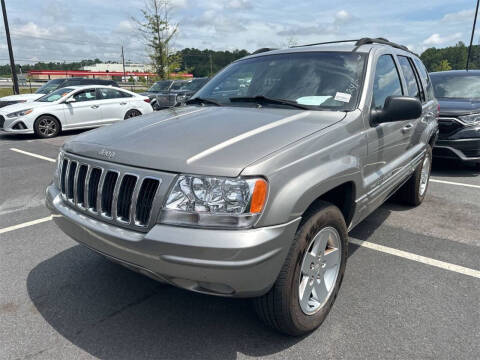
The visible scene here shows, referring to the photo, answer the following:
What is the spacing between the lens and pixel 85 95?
11.2m

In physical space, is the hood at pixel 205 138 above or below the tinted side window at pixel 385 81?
below

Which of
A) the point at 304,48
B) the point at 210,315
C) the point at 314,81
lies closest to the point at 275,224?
the point at 210,315

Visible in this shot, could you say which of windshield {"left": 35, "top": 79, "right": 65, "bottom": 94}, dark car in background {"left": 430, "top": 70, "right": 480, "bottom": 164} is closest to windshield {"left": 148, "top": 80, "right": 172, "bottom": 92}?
windshield {"left": 35, "top": 79, "right": 65, "bottom": 94}

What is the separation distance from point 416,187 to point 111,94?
9.97 meters

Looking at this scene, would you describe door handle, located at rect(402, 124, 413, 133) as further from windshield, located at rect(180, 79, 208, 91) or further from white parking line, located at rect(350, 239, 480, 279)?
windshield, located at rect(180, 79, 208, 91)

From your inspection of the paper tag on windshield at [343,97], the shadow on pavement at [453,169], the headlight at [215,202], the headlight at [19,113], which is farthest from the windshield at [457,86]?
the headlight at [19,113]

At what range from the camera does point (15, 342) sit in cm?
230

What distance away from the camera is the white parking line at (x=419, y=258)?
10.4 ft

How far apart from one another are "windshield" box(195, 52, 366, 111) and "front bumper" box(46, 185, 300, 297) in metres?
1.25

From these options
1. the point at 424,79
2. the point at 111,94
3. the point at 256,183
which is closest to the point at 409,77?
the point at 424,79

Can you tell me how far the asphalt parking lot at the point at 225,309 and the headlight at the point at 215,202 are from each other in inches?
35.0

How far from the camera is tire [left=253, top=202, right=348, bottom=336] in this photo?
6.73ft

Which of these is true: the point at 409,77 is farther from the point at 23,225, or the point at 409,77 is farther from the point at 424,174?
the point at 23,225

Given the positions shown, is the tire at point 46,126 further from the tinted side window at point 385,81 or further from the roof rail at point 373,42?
the tinted side window at point 385,81
